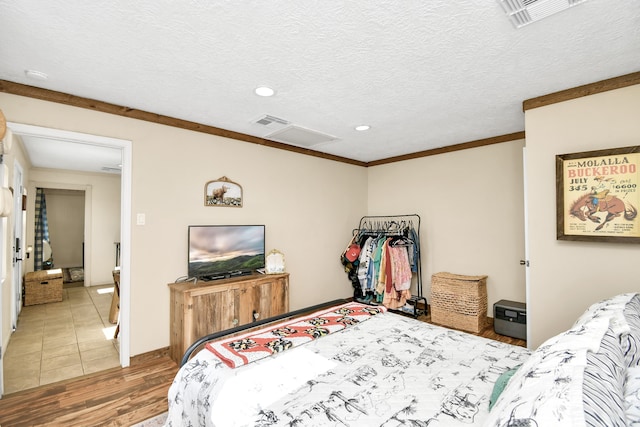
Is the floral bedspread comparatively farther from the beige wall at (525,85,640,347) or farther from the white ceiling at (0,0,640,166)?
the white ceiling at (0,0,640,166)

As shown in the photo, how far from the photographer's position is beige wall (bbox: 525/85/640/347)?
219cm

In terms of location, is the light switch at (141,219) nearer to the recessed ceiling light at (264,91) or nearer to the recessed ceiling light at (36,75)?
the recessed ceiling light at (36,75)

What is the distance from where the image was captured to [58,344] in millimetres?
3262

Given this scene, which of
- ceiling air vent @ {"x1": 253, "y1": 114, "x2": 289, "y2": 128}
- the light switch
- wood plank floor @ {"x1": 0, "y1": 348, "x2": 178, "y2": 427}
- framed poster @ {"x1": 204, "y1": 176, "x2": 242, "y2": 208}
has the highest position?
ceiling air vent @ {"x1": 253, "y1": 114, "x2": 289, "y2": 128}

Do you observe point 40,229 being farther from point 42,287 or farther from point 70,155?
point 70,155

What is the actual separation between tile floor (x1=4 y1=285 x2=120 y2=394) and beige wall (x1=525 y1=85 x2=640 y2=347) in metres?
3.95

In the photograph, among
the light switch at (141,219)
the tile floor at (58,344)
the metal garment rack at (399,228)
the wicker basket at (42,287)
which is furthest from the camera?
the wicker basket at (42,287)

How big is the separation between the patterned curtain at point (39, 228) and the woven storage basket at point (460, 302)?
24.6ft

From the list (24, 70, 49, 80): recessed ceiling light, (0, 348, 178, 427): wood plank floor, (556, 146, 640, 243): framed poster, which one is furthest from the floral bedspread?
(24, 70, 49, 80): recessed ceiling light

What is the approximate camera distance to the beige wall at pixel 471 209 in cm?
369

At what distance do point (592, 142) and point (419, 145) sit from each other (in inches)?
79.9

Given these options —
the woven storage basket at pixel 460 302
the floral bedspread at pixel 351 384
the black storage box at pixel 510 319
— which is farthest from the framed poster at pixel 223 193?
the black storage box at pixel 510 319

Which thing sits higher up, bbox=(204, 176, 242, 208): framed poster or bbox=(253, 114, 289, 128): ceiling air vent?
bbox=(253, 114, 289, 128): ceiling air vent

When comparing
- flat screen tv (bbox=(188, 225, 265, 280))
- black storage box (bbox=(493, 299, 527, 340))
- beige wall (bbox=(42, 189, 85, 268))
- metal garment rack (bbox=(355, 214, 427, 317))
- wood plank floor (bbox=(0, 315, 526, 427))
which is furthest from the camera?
beige wall (bbox=(42, 189, 85, 268))
